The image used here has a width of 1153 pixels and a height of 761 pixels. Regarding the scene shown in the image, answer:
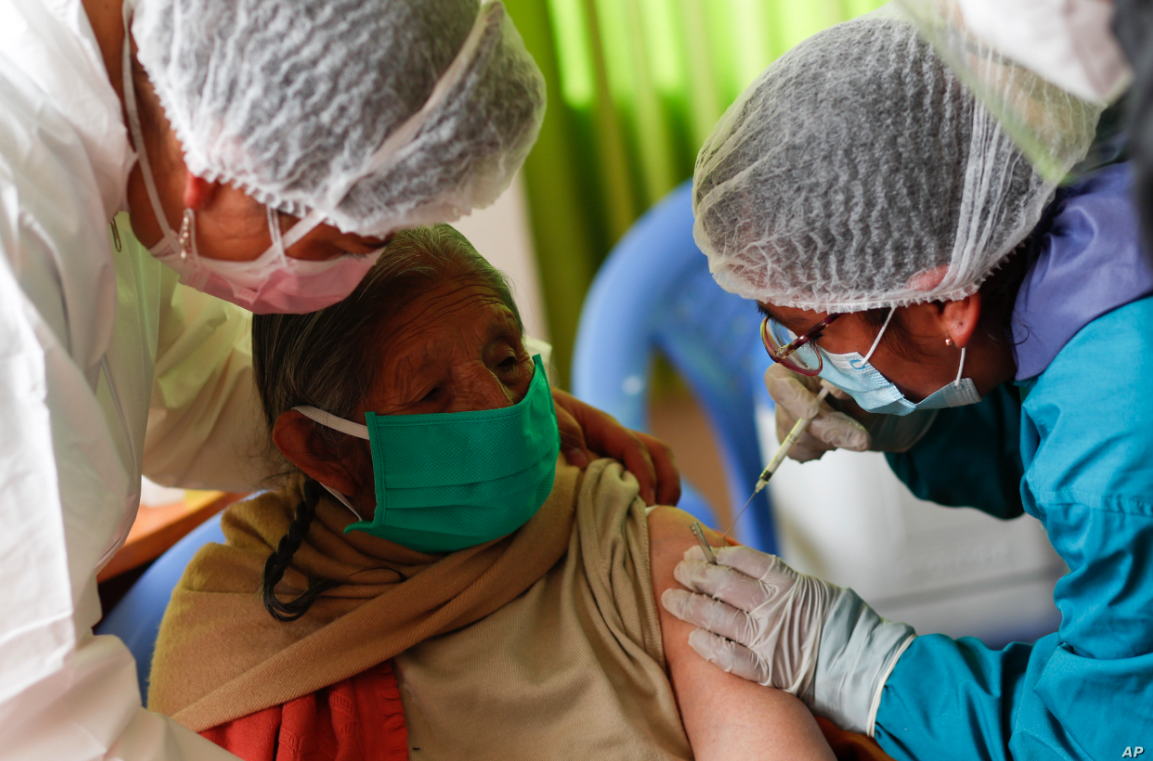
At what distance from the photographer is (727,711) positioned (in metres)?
1.36

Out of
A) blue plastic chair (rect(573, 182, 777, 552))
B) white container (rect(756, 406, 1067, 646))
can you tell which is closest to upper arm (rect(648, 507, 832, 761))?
blue plastic chair (rect(573, 182, 777, 552))

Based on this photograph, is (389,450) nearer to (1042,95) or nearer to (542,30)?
(1042,95)

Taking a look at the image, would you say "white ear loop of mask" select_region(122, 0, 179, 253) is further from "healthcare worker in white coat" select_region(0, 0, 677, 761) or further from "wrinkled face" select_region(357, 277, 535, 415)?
"wrinkled face" select_region(357, 277, 535, 415)

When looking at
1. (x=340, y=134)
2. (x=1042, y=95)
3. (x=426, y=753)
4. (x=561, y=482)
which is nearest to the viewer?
(x=340, y=134)

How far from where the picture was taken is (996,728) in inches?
50.4

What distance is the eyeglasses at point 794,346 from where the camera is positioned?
1.36 meters

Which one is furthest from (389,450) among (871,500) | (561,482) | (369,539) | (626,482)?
(871,500)

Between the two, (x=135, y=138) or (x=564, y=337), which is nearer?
(x=135, y=138)

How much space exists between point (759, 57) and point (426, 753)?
3.10m

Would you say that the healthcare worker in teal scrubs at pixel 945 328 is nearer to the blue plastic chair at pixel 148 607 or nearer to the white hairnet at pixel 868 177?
the white hairnet at pixel 868 177

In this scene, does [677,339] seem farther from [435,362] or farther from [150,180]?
[150,180]

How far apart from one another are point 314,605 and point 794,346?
35.8 inches

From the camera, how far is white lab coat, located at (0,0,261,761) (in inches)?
33.9

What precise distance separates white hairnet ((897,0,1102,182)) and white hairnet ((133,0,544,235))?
0.49 meters
